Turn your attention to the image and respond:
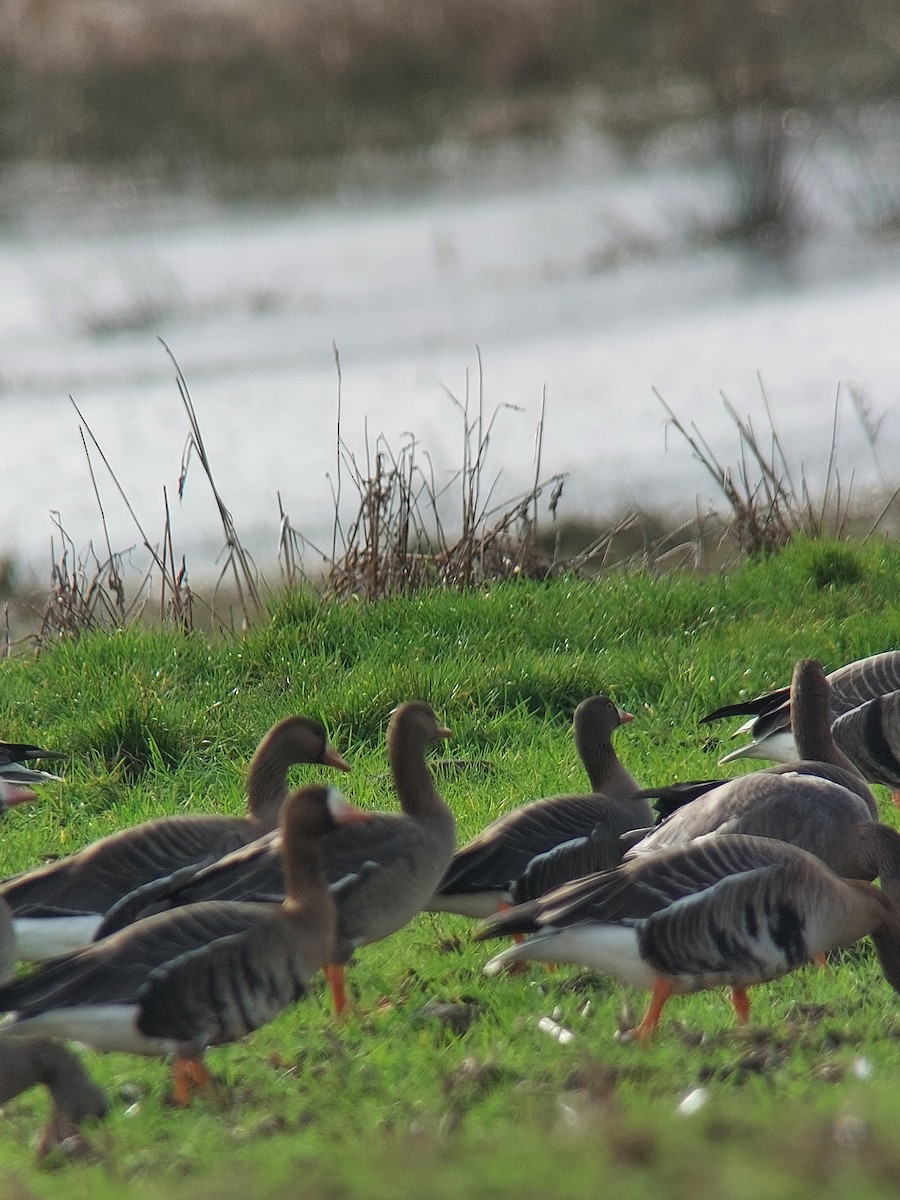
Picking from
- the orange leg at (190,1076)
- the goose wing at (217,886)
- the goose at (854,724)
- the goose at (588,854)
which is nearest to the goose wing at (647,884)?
the goose at (588,854)

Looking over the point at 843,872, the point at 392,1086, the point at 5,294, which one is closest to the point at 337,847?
the point at 392,1086

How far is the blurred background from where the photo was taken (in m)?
15.5

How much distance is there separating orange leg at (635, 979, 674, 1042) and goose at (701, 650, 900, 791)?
2.61 metres

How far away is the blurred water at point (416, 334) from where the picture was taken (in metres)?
15.1

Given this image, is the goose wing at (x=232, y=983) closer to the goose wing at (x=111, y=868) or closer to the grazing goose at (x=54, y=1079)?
the grazing goose at (x=54, y=1079)

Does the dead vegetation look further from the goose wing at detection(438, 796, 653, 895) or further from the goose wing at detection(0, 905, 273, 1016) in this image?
the goose wing at detection(0, 905, 273, 1016)

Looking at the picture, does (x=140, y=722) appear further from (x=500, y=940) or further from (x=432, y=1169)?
(x=432, y=1169)

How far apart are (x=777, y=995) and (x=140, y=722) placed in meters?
4.02

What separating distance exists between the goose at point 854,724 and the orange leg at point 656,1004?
2.61 metres

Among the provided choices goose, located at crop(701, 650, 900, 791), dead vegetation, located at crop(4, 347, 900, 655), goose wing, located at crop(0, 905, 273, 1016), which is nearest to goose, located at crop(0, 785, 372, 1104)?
goose wing, located at crop(0, 905, 273, 1016)

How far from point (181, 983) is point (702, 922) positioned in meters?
1.64

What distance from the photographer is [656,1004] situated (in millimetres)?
5156

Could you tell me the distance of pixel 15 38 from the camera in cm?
2709

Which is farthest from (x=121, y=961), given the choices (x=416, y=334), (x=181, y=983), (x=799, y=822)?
(x=416, y=334)
